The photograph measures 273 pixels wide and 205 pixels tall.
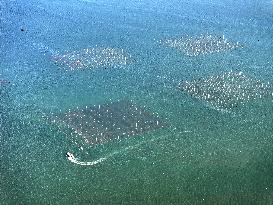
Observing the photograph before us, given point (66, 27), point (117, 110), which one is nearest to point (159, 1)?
point (66, 27)

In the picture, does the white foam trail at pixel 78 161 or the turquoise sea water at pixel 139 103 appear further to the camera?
the white foam trail at pixel 78 161

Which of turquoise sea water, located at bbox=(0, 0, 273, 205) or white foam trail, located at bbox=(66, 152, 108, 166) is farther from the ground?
turquoise sea water, located at bbox=(0, 0, 273, 205)

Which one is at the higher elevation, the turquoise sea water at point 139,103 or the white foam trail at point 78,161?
the turquoise sea water at point 139,103

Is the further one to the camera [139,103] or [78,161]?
[139,103]

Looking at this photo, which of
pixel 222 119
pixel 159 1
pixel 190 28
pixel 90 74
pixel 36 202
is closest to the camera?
pixel 36 202

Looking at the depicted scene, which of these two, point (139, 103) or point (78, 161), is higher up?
point (139, 103)

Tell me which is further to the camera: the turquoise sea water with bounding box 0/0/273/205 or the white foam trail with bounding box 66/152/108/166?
the white foam trail with bounding box 66/152/108/166

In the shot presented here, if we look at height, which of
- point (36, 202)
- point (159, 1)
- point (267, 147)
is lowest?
point (36, 202)

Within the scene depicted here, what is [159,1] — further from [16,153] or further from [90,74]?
[16,153]
